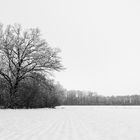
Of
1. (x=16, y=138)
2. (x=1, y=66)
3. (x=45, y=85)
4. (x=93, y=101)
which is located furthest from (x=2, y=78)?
(x=93, y=101)

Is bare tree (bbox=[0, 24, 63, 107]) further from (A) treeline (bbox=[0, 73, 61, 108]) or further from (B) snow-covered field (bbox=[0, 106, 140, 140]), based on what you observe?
(B) snow-covered field (bbox=[0, 106, 140, 140])

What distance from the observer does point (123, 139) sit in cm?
634

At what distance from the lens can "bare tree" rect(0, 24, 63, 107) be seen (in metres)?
26.4

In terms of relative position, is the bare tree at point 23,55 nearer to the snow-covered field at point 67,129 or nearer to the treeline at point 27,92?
the treeline at point 27,92

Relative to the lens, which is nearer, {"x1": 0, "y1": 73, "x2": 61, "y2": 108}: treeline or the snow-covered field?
the snow-covered field

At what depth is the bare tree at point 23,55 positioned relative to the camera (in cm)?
2642

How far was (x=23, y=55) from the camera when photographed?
2727 centimetres

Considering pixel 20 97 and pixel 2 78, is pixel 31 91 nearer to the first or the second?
pixel 20 97

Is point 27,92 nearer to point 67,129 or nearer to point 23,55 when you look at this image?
point 23,55

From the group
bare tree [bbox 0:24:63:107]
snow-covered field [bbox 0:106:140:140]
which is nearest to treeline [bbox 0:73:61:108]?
bare tree [bbox 0:24:63:107]

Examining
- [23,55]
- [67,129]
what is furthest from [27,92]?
[67,129]

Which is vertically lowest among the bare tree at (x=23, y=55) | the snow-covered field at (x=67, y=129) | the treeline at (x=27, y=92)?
the snow-covered field at (x=67, y=129)

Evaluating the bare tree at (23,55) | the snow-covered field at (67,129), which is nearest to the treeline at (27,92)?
the bare tree at (23,55)

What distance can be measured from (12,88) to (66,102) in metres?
98.5
